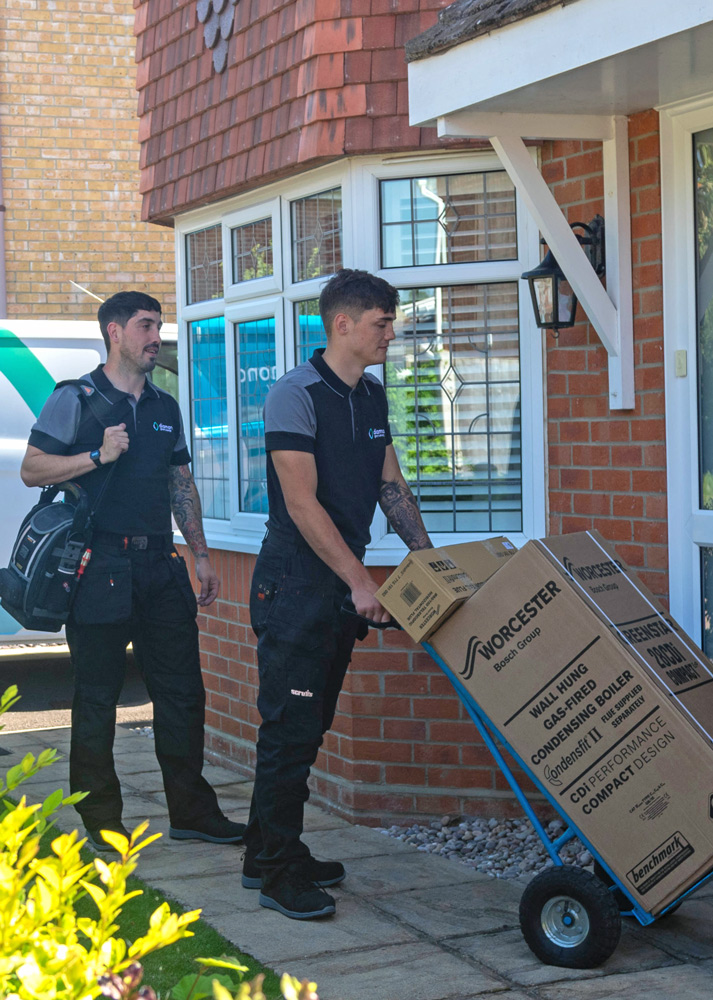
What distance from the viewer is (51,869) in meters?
1.71

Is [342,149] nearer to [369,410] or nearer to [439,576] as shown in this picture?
[369,410]

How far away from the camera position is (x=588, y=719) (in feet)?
11.1

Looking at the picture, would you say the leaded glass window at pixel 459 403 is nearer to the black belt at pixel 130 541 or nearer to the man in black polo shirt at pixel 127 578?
the man in black polo shirt at pixel 127 578

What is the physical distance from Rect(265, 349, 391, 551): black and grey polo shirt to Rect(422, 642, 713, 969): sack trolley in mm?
620

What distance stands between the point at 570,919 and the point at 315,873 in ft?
3.37

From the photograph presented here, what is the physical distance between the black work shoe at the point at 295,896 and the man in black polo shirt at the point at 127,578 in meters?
0.88

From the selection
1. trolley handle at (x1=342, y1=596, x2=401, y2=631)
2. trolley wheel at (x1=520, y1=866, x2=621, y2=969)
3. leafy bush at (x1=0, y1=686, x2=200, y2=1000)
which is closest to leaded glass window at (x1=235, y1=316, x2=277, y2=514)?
trolley handle at (x1=342, y1=596, x2=401, y2=631)

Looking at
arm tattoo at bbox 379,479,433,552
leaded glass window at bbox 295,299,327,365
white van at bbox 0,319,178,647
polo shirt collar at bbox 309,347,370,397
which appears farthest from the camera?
white van at bbox 0,319,178,647

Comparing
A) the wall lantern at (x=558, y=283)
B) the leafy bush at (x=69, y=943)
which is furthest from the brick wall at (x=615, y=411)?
the leafy bush at (x=69, y=943)

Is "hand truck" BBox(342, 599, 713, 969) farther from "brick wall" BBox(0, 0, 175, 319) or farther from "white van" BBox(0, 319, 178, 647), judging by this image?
"brick wall" BBox(0, 0, 175, 319)

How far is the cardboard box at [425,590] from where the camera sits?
3475 millimetres

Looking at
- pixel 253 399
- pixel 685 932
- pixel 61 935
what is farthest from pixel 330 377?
pixel 61 935

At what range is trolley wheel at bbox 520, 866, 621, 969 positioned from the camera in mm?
3355

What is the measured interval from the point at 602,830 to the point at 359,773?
192cm
